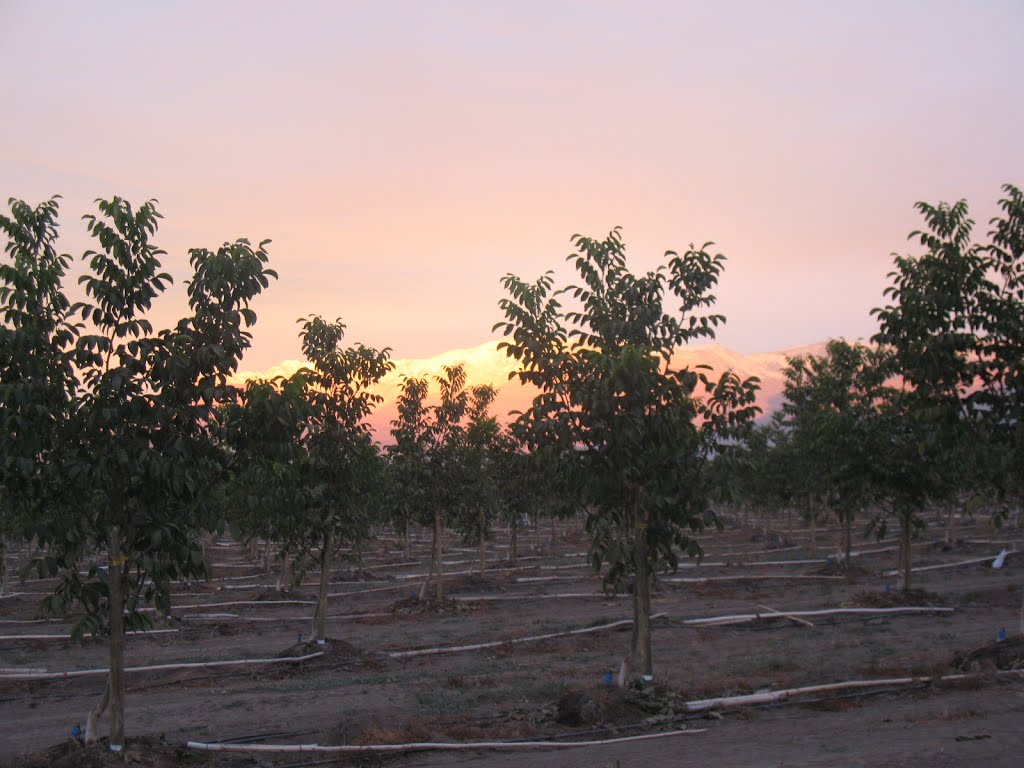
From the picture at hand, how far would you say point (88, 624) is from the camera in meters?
8.58

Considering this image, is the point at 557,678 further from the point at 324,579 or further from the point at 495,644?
the point at 324,579

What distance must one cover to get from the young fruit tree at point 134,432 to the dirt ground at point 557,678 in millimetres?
1791

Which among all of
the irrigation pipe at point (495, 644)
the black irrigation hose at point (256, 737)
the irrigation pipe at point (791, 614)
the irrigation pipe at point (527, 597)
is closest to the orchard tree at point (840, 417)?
A: the irrigation pipe at point (791, 614)

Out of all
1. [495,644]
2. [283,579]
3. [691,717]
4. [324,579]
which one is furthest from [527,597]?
[691,717]

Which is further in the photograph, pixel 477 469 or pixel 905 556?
pixel 477 469

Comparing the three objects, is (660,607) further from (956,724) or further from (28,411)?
(28,411)

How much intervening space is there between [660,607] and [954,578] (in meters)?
12.6

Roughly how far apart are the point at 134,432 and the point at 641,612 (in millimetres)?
6853

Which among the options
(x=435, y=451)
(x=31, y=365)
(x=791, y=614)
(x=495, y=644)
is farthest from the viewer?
(x=435, y=451)

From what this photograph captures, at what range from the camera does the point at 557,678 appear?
15.5 m

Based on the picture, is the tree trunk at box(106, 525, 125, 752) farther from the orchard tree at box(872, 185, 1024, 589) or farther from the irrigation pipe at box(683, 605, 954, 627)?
the irrigation pipe at box(683, 605, 954, 627)

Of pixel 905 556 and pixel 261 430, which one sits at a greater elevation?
pixel 261 430

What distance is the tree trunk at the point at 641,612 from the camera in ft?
35.8

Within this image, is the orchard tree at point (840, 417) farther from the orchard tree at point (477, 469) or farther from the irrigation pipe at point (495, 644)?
the orchard tree at point (477, 469)
